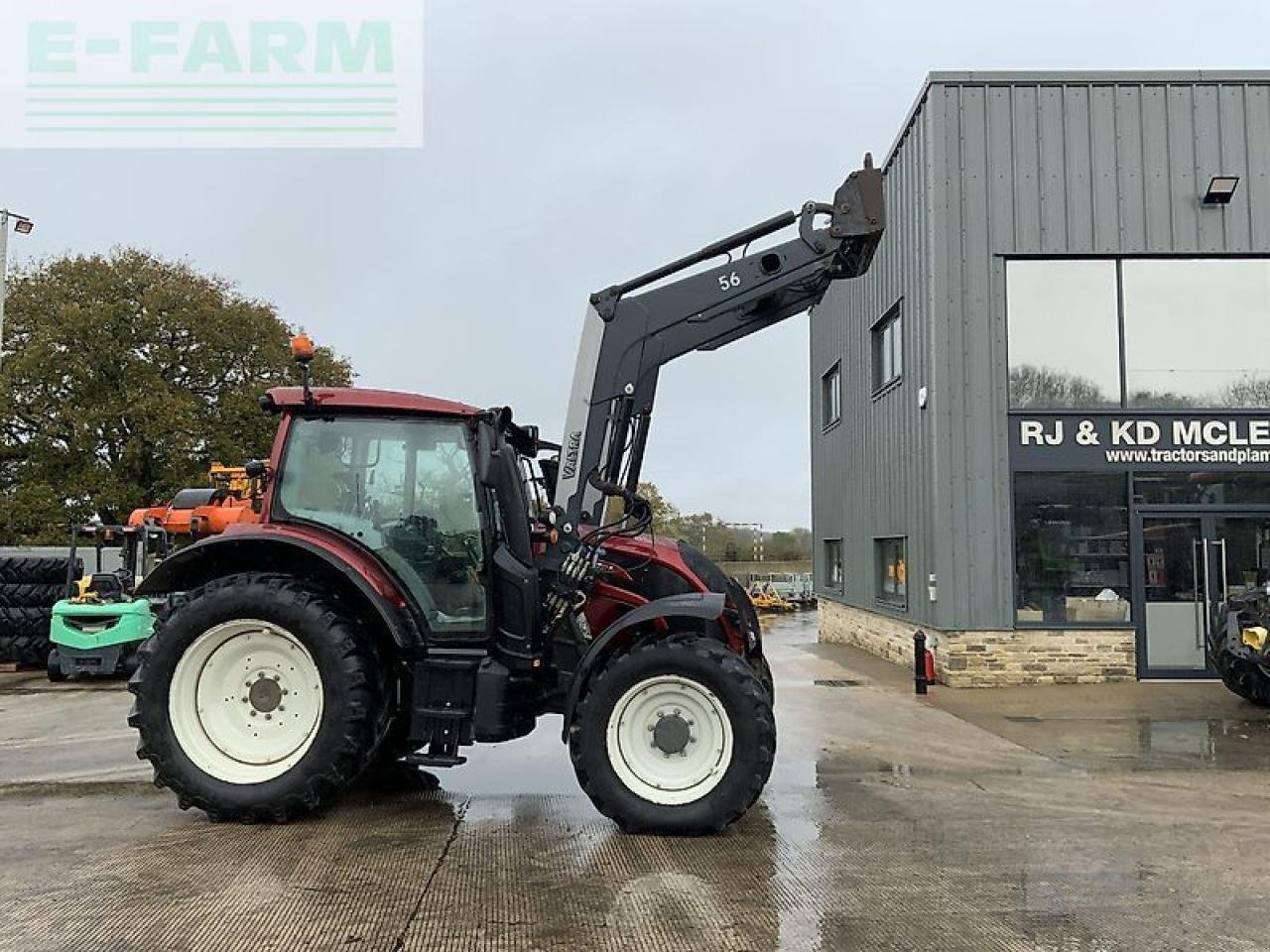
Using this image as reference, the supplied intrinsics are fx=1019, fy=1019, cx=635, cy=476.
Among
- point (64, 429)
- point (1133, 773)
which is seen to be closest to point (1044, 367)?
point (1133, 773)

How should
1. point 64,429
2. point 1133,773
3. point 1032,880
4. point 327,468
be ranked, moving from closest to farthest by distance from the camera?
point 1032,880 < point 327,468 < point 1133,773 < point 64,429

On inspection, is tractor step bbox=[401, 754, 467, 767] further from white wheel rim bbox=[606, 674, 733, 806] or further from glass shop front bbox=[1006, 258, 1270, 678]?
glass shop front bbox=[1006, 258, 1270, 678]

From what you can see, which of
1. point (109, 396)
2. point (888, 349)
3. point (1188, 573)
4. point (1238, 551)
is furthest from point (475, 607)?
point (109, 396)

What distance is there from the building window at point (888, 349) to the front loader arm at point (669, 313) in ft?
28.9

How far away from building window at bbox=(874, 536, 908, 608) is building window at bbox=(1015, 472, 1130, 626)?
2.16 metres

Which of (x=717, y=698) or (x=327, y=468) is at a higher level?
(x=327, y=468)

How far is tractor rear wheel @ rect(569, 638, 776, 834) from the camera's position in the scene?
554cm

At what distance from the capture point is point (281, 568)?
6.21 metres

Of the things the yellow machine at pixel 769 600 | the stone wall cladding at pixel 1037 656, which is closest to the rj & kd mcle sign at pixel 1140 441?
the stone wall cladding at pixel 1037 656

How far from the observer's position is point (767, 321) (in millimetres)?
6723

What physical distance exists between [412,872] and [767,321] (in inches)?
156

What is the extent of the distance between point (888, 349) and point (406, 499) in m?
11.5

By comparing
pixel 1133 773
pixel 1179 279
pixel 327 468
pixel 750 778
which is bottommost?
pixel 1133 773

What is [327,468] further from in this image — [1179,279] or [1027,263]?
[1179,279]
